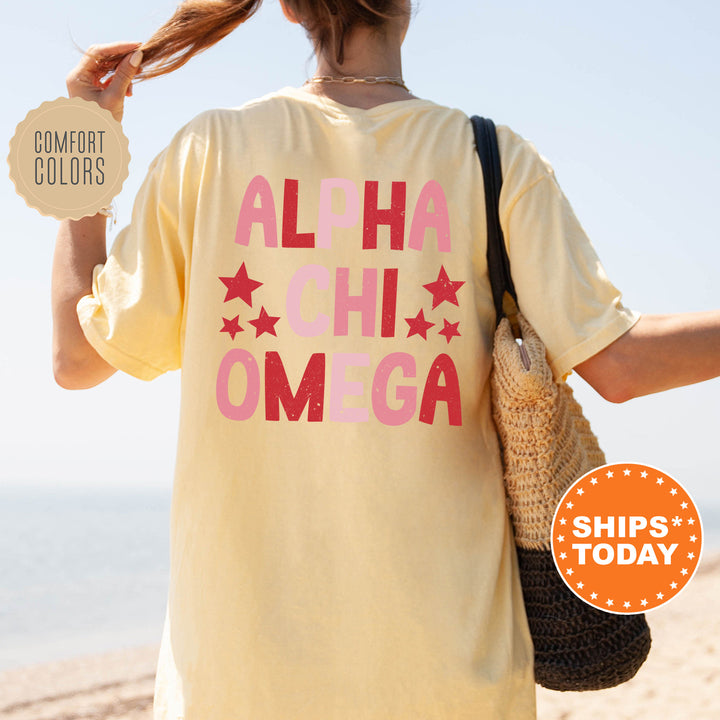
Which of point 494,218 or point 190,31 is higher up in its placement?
point 190,31

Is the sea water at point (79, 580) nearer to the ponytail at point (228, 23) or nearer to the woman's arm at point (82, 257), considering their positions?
the woman's arm at point (82, 257)

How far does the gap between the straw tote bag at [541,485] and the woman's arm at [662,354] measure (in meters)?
0.09

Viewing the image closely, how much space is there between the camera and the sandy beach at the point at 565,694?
18.6 feet

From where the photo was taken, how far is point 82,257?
4.35ft

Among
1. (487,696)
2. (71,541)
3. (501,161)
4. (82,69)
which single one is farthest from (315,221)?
→ (71,541)

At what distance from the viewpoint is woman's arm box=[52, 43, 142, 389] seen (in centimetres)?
128

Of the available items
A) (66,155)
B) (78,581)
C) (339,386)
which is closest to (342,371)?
(339,386)

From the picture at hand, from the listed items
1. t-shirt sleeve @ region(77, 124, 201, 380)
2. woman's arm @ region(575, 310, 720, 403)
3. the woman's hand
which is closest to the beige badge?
the woman's hand

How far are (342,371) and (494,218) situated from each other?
1.02 feet

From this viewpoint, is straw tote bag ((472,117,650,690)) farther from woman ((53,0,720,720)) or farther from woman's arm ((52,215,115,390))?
woman's arm ((52,215,115,390))

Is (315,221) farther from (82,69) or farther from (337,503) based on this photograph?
(82,69)

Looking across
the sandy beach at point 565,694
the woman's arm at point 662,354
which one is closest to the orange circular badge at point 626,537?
the woman's arm at point 662,354

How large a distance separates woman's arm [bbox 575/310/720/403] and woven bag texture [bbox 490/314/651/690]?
9 centimetres

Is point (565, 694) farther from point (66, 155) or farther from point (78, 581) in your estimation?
point (78, 581)
